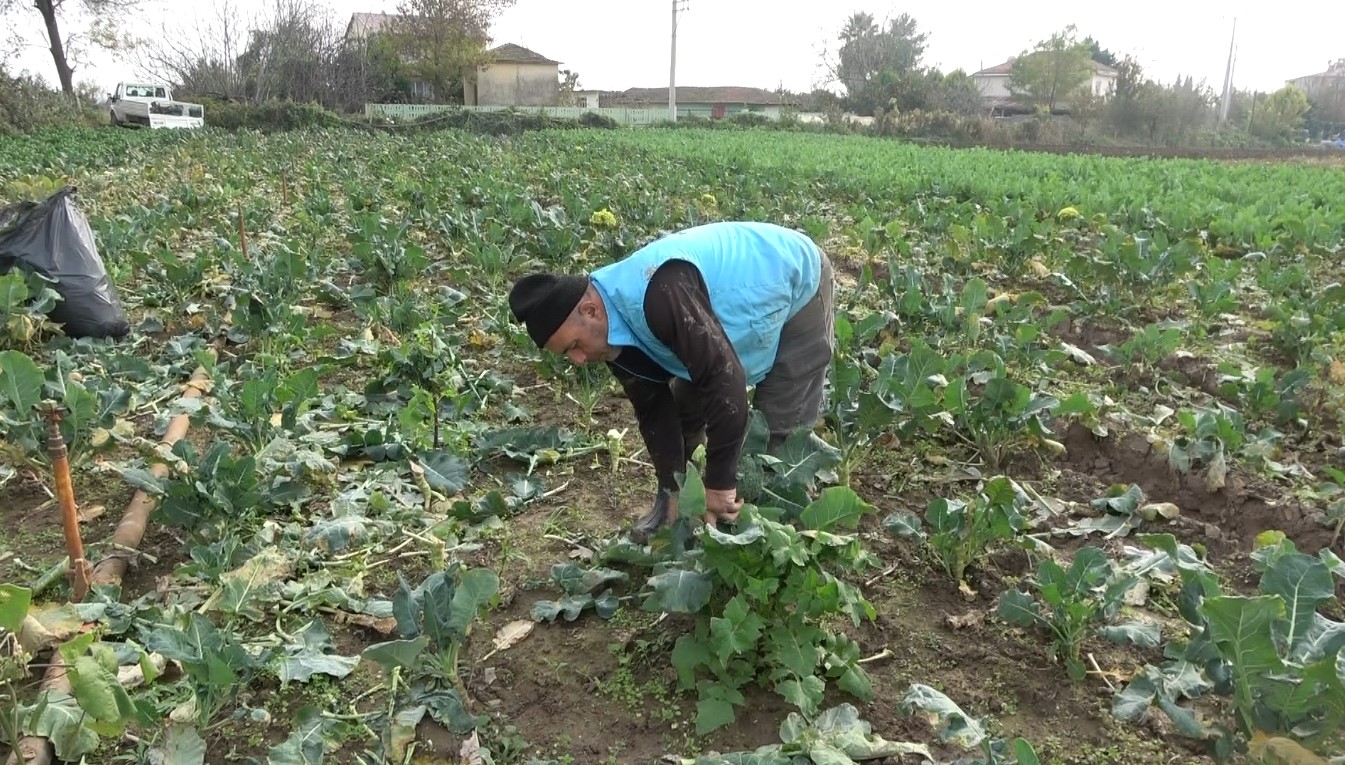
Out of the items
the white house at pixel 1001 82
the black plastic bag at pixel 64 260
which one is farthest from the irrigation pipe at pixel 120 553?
the white house at pixel 1001 82

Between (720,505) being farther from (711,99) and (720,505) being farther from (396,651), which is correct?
(711,99)

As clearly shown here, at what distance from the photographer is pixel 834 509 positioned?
7.50 feet

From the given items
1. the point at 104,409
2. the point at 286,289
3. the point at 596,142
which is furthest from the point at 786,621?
the point at 596,142

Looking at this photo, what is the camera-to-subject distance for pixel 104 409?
3730 mm

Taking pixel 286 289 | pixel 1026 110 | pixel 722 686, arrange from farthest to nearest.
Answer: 1. pixel 1026 110
2. pixel 286 289
3. pixel 722 686

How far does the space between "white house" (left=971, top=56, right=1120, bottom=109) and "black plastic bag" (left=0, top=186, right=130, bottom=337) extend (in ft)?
215

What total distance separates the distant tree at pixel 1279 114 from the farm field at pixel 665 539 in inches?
1958

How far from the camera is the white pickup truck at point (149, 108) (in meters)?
34.5

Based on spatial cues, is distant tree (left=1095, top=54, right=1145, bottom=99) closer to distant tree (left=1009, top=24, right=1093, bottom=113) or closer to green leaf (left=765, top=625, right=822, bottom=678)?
distant tree (left=1009, top=24, right=1093, bottom=113)

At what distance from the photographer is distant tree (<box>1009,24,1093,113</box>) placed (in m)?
58.6

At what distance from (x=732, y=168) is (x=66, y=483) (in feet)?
49.1

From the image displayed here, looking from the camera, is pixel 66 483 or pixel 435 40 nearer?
pixel 66 483

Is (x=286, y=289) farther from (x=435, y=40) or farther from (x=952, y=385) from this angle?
(x=435, y=40)

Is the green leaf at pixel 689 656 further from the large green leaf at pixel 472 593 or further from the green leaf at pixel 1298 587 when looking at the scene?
the green leaf at pixel 1298 587
